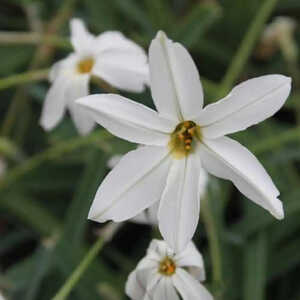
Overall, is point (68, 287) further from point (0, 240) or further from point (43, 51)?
point (43, 51)

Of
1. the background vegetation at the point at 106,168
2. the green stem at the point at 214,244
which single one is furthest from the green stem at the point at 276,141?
the green stem at the point at 214,244

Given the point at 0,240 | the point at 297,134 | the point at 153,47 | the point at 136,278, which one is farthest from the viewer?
the point at 0,240

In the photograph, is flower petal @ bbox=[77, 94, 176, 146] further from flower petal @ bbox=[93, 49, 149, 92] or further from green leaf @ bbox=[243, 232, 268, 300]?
green leaf @ bbox=[243, 232, 268, 300]

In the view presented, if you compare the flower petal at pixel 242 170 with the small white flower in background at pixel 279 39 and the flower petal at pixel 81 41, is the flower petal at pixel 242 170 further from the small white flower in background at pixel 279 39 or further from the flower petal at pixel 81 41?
the small white flower in background at pixel 279 39

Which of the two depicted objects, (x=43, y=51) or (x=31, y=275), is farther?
(x=43, y=51)

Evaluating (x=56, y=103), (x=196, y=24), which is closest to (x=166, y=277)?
(x=56, y=103)

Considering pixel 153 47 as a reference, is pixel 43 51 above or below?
above

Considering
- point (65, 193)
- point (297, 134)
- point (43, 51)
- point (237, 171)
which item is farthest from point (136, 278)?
point (43, 51)
